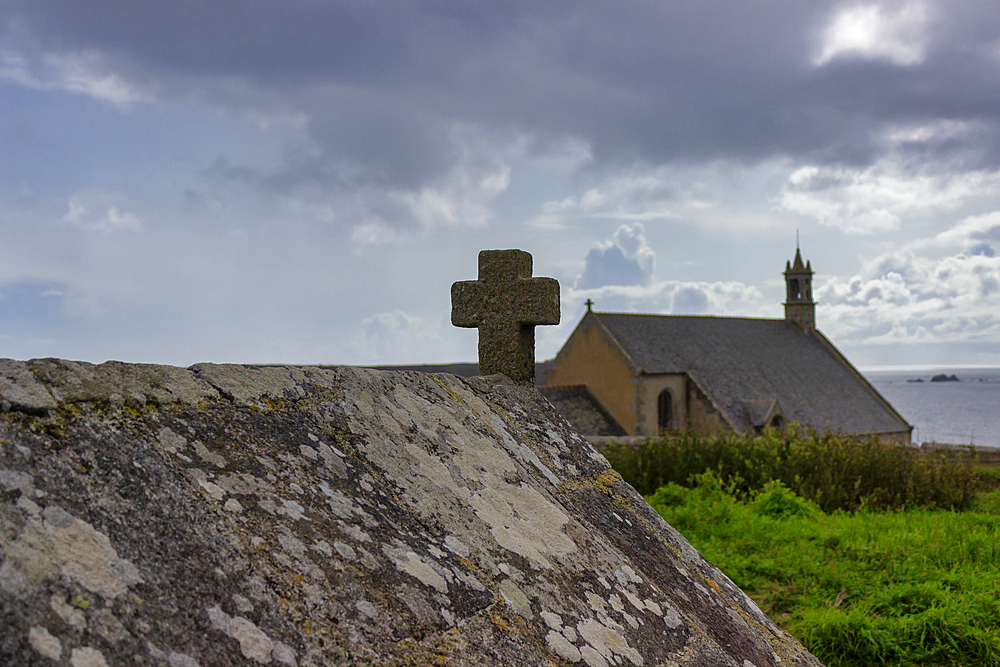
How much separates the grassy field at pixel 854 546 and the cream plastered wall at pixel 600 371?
1744cm

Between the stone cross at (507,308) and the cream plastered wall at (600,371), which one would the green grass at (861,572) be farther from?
the cream plastered wall at (600,371)

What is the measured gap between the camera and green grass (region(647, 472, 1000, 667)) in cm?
481

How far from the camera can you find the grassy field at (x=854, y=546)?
4863mm

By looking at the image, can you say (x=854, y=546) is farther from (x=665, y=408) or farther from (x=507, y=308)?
(x=665, y=408)

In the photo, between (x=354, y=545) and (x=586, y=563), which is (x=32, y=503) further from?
(x=586, y=563)

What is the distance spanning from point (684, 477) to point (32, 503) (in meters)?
9.74

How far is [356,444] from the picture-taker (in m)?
2.43

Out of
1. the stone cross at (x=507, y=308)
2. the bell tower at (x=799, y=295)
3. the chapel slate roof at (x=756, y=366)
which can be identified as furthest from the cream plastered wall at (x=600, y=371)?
the stone cross at (x=507, y=308)

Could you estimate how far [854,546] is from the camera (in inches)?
255

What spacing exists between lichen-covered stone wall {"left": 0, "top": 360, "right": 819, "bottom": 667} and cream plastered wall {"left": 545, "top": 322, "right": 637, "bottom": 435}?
25.7 meters

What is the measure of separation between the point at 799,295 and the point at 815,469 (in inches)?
1315

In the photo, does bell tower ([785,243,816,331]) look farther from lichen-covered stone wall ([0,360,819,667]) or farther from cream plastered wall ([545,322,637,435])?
lichen-covered stone wall ([0,360,819,667])

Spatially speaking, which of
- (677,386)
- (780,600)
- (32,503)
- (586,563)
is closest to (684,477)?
(780,600)

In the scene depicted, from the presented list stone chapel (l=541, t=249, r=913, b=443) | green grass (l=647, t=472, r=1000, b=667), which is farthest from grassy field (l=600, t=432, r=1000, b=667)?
stone chapel (l=541, t=249, r=913, b=443)
